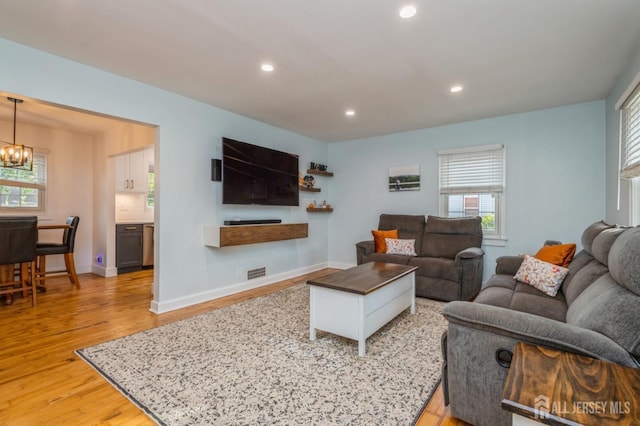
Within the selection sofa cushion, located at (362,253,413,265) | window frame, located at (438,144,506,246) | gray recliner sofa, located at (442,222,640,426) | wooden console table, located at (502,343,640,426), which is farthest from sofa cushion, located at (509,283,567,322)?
window frame, located at (438,144,506,246)

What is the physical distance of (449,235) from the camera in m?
4.29

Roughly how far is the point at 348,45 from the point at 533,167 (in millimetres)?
3136

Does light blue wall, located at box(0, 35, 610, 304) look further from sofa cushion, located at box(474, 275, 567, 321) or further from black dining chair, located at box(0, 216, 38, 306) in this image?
sofa cushion, located at box(474, 275, 567, 321)

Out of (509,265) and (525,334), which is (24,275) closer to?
(525,334)

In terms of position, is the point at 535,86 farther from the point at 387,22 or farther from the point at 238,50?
the point at 238,50

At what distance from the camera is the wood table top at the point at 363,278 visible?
→ 7.83ft

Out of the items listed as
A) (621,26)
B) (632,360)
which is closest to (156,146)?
(632,360)

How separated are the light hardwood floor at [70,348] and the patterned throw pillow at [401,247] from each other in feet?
5.36

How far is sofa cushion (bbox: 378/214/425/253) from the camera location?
4566mm

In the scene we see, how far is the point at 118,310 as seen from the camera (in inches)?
132

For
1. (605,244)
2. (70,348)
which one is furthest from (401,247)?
(70,348)

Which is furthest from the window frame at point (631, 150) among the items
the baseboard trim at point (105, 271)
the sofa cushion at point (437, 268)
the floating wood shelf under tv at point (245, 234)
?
the baseboard trim at point (105, 271)

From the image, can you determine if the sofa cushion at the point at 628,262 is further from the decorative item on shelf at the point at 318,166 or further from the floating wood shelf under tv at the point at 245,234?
the decorative item on shelf at the point at 318,166

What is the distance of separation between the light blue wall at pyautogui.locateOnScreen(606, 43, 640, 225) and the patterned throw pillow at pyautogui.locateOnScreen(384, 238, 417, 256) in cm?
214
